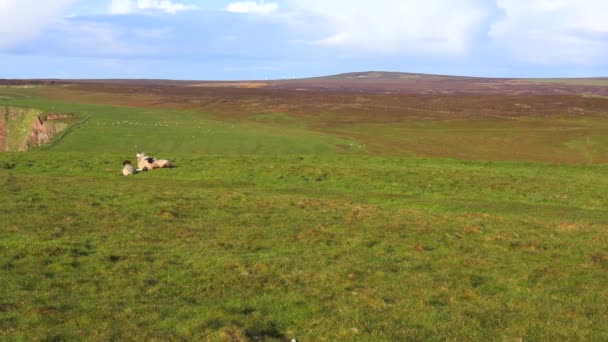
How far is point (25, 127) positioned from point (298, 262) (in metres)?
52.0

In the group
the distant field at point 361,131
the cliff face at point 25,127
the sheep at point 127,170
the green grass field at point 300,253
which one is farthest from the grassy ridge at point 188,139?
the sheep at point 127,170

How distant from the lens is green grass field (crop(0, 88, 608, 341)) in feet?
32.2

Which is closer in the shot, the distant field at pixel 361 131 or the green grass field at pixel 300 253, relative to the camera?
the green grass field at pixel 300 253

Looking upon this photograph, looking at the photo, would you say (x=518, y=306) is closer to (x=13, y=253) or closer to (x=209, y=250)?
(x=209, y=250)

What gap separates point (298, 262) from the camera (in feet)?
45.3

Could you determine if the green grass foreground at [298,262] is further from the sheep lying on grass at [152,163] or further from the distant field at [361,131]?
the distant field at [361,131]

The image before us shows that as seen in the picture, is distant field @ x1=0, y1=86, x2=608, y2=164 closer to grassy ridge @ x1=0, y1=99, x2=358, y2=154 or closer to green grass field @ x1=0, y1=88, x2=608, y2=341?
grassy ridge @ x1=0, y1=99, x2=358, y2=154

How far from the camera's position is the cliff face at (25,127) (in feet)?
178

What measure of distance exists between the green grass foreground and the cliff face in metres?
28.8

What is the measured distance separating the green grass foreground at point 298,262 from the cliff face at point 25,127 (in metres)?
28.8

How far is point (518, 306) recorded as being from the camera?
11.1 metres

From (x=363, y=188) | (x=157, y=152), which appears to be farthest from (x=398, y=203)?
(x=157, y=152)

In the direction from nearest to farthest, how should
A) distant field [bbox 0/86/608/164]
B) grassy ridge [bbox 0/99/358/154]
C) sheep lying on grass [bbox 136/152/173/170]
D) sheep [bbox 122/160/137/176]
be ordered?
sheep [bbox 122/160/137/176] → sheep lying on grass [bbox 136/152/173/170] → grassy ridge [bbox 0/99/358/154] → distant field [bbox 0/86/608/164]

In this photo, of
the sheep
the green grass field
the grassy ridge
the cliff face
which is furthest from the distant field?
the green grass field
